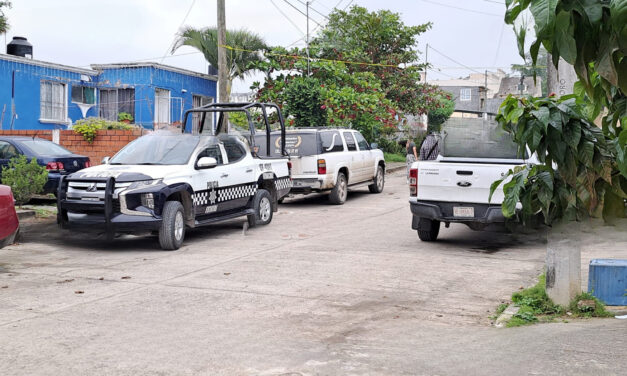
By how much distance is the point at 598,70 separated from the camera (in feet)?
8.44

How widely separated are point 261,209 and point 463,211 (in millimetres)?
4400

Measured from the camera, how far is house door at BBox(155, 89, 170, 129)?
2761 centimetres

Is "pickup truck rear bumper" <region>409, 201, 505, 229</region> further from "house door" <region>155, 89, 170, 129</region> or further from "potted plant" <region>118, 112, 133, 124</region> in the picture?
"house door" <region>155, 89, 170, 129</region>

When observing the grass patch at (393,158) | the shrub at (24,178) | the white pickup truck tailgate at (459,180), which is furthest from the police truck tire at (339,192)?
the grass patch at (393,158)

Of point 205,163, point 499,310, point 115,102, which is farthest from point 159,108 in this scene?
point 499,310

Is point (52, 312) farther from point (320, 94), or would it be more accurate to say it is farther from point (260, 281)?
point (320, 94)

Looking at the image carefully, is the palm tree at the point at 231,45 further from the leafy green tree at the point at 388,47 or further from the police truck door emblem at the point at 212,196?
the police truck door emblem at the point at 212,196

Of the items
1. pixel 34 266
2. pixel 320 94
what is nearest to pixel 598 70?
pixel 34 266

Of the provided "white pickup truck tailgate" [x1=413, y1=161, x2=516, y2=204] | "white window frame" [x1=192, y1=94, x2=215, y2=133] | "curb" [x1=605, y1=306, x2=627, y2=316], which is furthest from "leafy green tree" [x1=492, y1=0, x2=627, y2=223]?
"white window frame" [x1=192, y1=94, x2=215, y2=133]

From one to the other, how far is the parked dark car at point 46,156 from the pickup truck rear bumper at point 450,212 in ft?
27.5

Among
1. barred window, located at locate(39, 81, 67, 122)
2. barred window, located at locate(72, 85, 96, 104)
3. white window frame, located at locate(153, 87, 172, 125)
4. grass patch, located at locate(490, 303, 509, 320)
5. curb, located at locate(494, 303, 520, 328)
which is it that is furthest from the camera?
white window frame, located at locate(153, 87, 172, 125)

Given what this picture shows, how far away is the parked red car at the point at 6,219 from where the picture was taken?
8.59 meters

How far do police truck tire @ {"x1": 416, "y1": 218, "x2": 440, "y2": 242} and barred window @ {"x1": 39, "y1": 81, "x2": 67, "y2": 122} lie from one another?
17.3 metres

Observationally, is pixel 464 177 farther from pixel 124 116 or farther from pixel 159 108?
pixel 159 108
